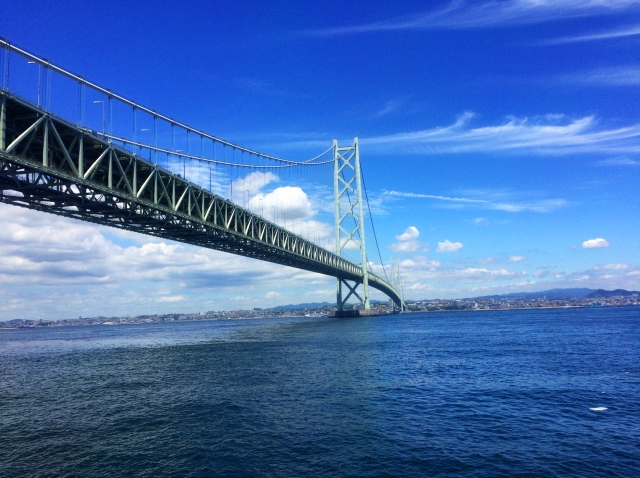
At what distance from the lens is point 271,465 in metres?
12.2

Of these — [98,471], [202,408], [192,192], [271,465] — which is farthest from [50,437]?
[192,192]

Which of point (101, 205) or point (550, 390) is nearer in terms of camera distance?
point (550, 390)

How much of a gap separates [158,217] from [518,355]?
98.8 feet

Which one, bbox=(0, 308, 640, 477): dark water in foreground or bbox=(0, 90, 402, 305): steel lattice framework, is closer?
bbox=(0, 308, 640, 477): dark water in foreground

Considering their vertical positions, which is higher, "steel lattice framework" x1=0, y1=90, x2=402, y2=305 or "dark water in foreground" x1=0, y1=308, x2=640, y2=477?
"steel lattice framework" x1=0, y1=90, x2=402, y2=305

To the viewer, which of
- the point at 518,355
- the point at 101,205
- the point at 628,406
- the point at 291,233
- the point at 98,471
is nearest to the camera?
the point at 98,471

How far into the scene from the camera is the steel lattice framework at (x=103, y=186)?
2311 centimetres

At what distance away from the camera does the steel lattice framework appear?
2311cm

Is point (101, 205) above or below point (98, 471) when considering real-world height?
above

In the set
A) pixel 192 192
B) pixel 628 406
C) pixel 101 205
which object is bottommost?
pixel 628 406

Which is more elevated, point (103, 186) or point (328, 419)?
point (103, 186)

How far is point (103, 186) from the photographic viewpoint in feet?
→ 91.2

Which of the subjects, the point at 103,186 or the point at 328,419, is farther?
the point at 103,186

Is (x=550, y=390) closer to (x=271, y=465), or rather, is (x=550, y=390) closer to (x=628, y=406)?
(x=628, y=406)
